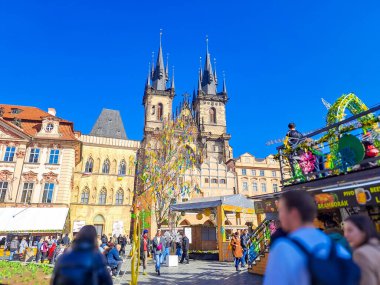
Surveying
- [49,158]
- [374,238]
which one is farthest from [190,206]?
[49,158]

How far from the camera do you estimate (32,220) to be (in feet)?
76.8

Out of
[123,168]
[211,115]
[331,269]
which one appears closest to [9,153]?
[123,168]

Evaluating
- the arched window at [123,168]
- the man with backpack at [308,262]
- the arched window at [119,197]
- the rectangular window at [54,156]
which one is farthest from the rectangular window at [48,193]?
the man with backpack at [308,262]

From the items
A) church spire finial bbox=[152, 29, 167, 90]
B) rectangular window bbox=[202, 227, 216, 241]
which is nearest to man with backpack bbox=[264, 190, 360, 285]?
rectangular window bbox=[202, 227, 216, 241]

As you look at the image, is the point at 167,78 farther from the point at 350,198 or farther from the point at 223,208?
the point at 350,198

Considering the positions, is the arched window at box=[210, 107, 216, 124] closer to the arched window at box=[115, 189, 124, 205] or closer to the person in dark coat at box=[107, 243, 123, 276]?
the arched window at box=[115, 189, 124, 205]

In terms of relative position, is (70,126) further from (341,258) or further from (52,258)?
(341,258)

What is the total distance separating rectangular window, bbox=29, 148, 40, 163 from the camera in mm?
27516

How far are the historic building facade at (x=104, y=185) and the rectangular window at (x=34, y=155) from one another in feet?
29.0

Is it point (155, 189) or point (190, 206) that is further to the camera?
point (155, 189)

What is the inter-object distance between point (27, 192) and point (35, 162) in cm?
328

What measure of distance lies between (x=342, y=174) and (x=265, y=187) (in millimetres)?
44797

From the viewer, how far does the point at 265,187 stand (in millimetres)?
50250

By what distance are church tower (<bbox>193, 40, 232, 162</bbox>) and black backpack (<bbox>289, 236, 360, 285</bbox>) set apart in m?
53.8
